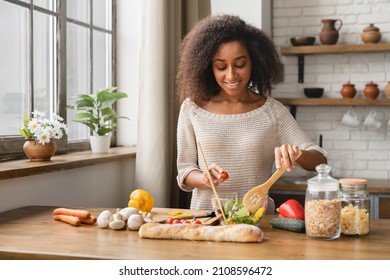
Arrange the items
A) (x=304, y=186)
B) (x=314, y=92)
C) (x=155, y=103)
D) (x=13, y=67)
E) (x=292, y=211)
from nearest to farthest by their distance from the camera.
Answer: (x=292, y=211) < (x=13, y=67) < (x=155, y=103) < (x=304, y=186) < (x=314, y=92)

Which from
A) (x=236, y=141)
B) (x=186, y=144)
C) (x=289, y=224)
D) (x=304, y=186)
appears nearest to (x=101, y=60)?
(x=186, y=144)

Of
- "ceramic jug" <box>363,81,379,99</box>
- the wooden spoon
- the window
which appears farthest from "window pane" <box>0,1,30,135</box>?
"ceramic jug" <box>363,81,379,99</box>

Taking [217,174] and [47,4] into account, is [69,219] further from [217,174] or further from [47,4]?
[47,4]

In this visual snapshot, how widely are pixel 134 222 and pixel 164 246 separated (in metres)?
0.24

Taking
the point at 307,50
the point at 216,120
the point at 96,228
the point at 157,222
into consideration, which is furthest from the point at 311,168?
the point at 307,50

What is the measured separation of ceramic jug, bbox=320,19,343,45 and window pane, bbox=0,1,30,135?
247 centimetres

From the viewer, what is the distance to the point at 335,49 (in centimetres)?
445

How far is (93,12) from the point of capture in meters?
3.63

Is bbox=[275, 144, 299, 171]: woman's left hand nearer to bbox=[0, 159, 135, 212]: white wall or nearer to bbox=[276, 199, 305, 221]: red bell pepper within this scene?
bbox=[276, 199, 305, 221]: red bell pepper

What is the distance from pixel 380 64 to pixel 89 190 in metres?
2.71

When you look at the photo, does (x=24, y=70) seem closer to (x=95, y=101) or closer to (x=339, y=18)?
(x=95, y=101)

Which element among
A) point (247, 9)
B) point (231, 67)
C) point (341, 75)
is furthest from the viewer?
point (341, 75)

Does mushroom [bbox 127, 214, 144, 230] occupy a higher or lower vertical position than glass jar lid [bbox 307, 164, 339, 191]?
lower

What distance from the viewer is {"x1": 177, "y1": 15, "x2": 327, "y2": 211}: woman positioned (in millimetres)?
2496
